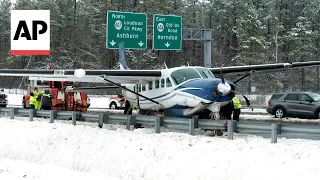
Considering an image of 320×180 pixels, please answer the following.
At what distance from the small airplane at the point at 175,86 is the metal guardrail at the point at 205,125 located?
89cm

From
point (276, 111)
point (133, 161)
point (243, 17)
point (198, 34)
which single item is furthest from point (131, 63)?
point (133, 161)

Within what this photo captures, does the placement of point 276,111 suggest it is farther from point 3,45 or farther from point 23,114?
point 3,45

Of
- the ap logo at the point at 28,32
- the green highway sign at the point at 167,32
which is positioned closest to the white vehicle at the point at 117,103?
→ the green highway sign at the point at 167,32

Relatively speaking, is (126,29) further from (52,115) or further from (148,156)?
(148,156)

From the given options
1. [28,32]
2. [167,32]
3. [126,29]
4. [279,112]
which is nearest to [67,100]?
[28,32]

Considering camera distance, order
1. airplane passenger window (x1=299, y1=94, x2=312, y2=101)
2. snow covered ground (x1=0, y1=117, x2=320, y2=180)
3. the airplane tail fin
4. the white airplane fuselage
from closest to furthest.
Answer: snow covered ground (x1=0, y1=117, x2=320, y2=180) → the white airplane fuselage → airplane passenger window (x1=299, y1=94, x2=312, y2=101) → the airplane tail fin

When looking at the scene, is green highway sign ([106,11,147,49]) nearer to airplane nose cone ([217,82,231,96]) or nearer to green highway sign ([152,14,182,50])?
green highway sign ([152,14,182,50])

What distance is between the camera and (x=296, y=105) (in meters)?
25.1

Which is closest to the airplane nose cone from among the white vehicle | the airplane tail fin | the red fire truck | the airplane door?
the airplane door

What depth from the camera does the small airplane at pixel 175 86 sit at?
1534 cm

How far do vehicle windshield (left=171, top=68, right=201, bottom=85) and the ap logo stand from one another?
794cm

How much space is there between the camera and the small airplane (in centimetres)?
1534

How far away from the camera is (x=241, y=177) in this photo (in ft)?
34.3

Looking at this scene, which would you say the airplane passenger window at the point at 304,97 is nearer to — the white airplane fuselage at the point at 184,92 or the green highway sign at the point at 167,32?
the green highway sign at the point at 167,32
